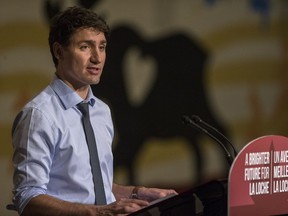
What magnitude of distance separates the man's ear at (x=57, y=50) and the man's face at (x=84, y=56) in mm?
14

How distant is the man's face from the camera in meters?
2.24

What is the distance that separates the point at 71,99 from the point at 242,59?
2.87 metres

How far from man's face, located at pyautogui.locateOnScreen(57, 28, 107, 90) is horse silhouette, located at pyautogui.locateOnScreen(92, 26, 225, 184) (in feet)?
7.24

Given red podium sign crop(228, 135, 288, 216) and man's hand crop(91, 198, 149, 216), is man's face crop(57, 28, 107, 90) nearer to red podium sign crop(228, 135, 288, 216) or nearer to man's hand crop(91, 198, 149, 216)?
man's hand crop(91, 198, 149, 216)

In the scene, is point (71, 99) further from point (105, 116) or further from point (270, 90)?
point (270, 90)

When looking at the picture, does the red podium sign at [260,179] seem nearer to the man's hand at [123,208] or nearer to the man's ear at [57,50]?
the man's hand at [123,208]

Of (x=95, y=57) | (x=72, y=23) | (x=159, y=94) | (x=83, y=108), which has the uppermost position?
(x=72, y=23)

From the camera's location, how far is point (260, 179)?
1.94m

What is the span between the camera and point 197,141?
15.7ft

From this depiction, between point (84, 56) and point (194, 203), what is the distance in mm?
601

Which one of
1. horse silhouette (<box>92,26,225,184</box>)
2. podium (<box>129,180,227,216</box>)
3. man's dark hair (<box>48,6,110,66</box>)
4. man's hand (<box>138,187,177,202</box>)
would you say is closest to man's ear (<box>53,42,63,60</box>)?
man's dark hair (<box>48,6,110,66</box>)

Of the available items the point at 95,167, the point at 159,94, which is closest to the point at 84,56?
the point at 95,167

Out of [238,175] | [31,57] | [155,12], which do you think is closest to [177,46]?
[155,12]

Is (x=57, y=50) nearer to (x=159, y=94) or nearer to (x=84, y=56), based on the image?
(x=84, y=56)
